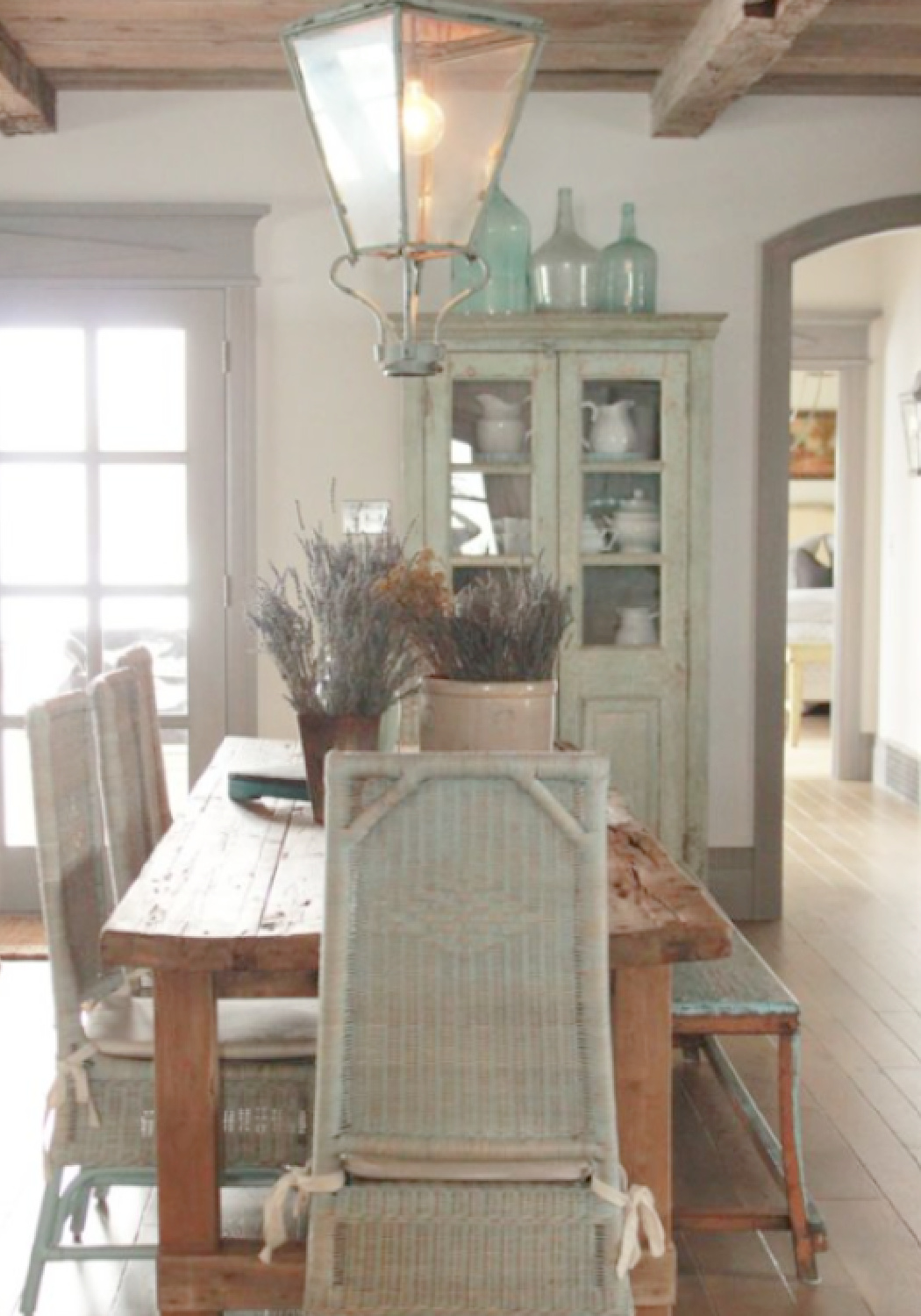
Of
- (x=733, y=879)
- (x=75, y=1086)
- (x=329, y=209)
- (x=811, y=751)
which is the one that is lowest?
(x=811, y=751)

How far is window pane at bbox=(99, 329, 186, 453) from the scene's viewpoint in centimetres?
539

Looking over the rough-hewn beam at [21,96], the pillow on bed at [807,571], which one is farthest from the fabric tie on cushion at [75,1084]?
the pillow on bed at [807,571]

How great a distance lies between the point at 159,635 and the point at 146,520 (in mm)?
382

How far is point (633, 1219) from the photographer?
6.89 ft

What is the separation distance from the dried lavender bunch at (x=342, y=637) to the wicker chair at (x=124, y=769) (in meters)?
0.36

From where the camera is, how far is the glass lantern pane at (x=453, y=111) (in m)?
2.55

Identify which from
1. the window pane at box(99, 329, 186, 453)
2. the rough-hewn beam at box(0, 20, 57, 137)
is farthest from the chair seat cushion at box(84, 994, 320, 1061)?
the rough-hewn beam at box(0, 20, 57, 137)

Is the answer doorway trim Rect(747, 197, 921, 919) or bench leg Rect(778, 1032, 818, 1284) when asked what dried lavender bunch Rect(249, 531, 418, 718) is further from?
doorway trim Rect(747, 197, 921, 919)

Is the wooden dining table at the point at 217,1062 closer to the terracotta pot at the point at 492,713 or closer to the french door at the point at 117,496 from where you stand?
the terracotta pot at the point at 492,713

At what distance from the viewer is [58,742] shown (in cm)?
267

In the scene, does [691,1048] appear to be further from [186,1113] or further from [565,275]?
[565,275]

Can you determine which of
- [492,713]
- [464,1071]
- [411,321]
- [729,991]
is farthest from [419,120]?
[729,991]

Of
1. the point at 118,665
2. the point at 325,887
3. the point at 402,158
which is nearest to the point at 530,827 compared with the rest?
the point at 325,887

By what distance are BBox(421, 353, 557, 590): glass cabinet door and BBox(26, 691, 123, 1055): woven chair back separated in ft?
7.52
